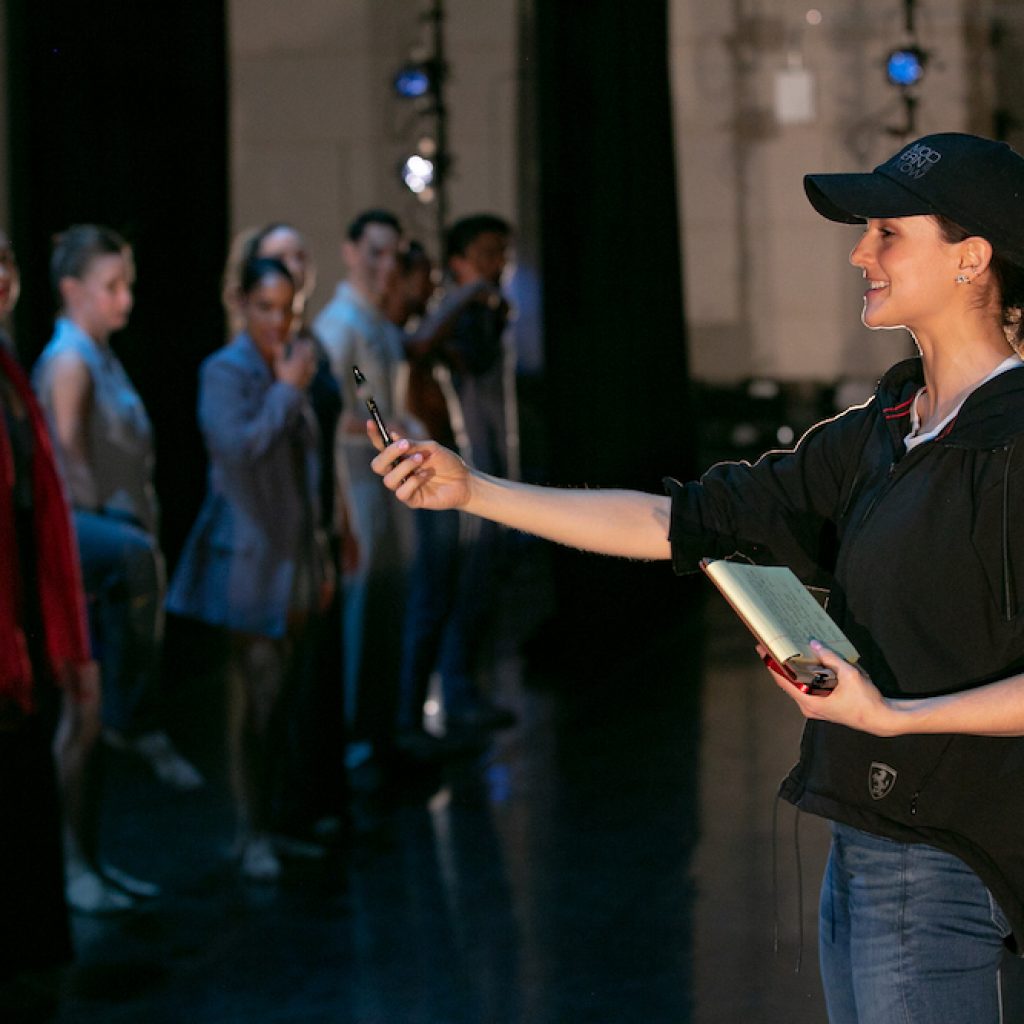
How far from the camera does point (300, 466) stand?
379cm

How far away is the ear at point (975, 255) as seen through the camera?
1.58 meters

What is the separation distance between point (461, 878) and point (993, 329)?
2361 millimetres

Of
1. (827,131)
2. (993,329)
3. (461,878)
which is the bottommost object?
(461,878)

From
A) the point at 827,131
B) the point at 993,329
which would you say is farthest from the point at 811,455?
the point at 827,131

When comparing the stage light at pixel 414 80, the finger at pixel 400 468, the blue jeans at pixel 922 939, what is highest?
the stage light at pixel 414 80

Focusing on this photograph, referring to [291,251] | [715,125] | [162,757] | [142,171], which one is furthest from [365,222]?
[715,125]

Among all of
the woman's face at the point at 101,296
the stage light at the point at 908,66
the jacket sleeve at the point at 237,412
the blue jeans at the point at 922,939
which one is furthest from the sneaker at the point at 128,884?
the stage light at the point at 908,66

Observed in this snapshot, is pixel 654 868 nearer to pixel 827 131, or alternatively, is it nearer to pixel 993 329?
pixel 993 329

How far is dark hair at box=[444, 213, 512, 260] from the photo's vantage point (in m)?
4.92

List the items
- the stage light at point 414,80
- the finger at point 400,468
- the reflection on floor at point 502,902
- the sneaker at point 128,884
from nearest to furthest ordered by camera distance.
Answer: the finger at point 400,468 → the reflection on floor at point 502,902 → the sneaker at point 128,884 → the stage light at point 414,80

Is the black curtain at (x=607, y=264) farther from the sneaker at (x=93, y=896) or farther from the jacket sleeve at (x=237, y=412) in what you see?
the sneaker at (x=93, y=896)

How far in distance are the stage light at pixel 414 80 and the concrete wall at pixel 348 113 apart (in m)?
0.03

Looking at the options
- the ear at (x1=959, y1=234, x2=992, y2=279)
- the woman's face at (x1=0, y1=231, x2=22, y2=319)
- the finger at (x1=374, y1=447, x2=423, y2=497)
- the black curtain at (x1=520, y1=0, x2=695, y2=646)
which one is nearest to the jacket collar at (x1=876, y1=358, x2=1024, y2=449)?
the ear at (x1=959, y1=234, x2=992, y2=279)

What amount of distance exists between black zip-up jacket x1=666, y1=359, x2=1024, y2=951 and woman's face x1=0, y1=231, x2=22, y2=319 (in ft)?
6.69
